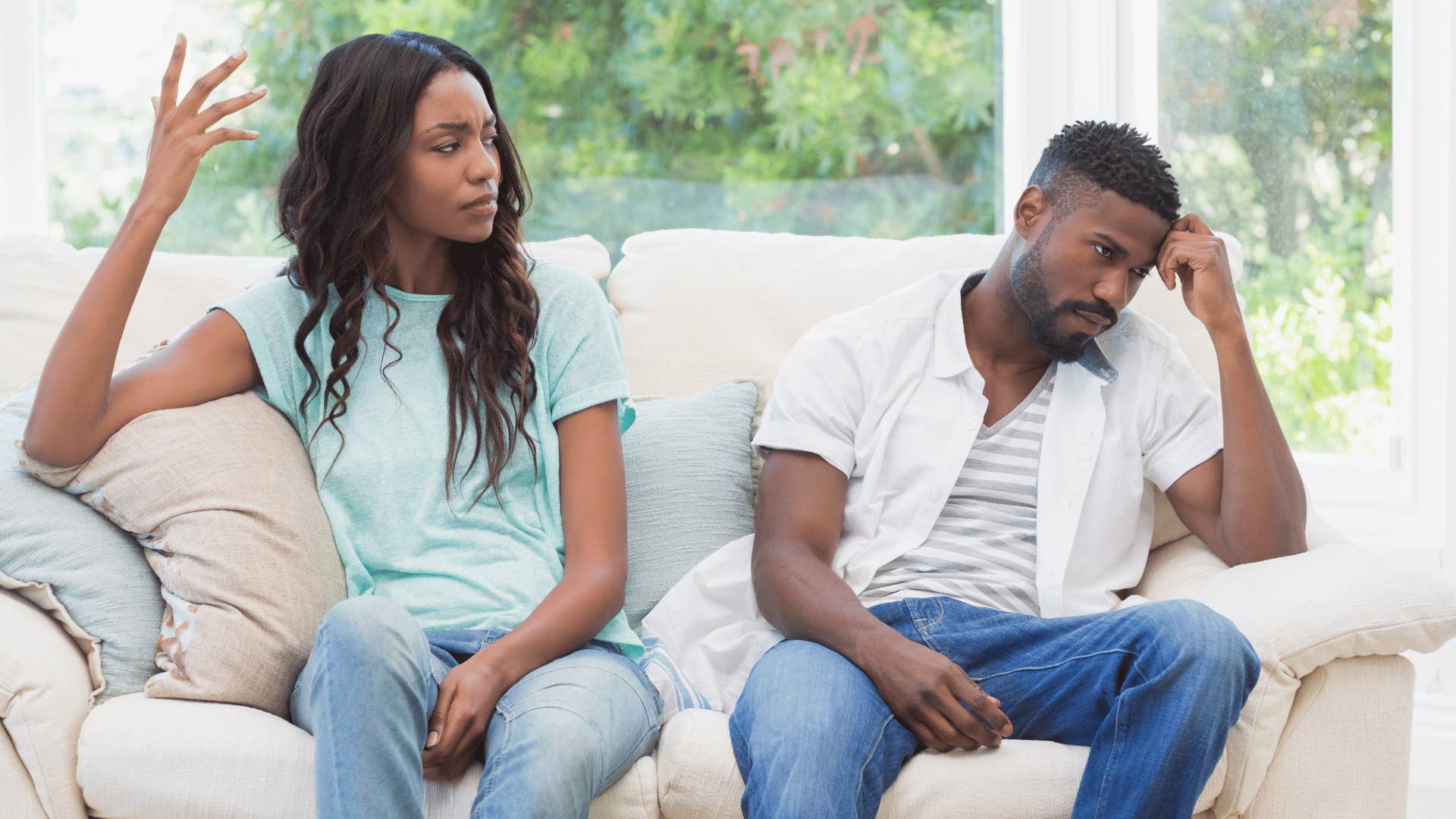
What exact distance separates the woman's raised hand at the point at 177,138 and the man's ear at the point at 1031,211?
3.19 ft

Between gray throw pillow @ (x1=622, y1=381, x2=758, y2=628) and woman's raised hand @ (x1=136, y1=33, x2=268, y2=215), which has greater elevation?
woman's raised hand @ (x1=136, y1=33, x2=268, y2=215)

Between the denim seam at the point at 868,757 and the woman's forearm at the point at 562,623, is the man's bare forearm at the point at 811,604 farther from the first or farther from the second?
the woman's forearm at the point at 562,623

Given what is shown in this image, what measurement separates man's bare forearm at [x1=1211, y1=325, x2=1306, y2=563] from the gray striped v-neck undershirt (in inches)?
9.1

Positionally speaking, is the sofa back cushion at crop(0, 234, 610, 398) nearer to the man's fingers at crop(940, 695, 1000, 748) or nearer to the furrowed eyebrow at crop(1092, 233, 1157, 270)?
the furrowed eyebrow at crop(1092, 233, 1157, 270)

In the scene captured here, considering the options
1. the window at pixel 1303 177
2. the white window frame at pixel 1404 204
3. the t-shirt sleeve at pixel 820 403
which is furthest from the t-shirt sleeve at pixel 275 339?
the window at pixel 1303 177

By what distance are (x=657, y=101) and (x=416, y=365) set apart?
54.6 inches

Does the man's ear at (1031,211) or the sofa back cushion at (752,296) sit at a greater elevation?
the man's ear at (1031,211)

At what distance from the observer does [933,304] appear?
5.82 ft

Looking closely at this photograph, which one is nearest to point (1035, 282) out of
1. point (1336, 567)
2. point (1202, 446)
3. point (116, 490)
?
point (1202, 446)

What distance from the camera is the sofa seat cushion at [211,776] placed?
1328 mm

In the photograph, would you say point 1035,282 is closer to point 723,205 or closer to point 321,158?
point 321,158

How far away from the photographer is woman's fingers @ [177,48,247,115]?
150 cm

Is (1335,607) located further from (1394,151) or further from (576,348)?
(1394,151)

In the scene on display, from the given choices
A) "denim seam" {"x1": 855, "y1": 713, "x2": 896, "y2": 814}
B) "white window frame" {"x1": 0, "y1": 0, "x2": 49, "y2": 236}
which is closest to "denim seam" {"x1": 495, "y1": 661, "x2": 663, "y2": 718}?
"denim seam" {"x1": 855, "y1": 713, "x2": 896, "y2": 814}
